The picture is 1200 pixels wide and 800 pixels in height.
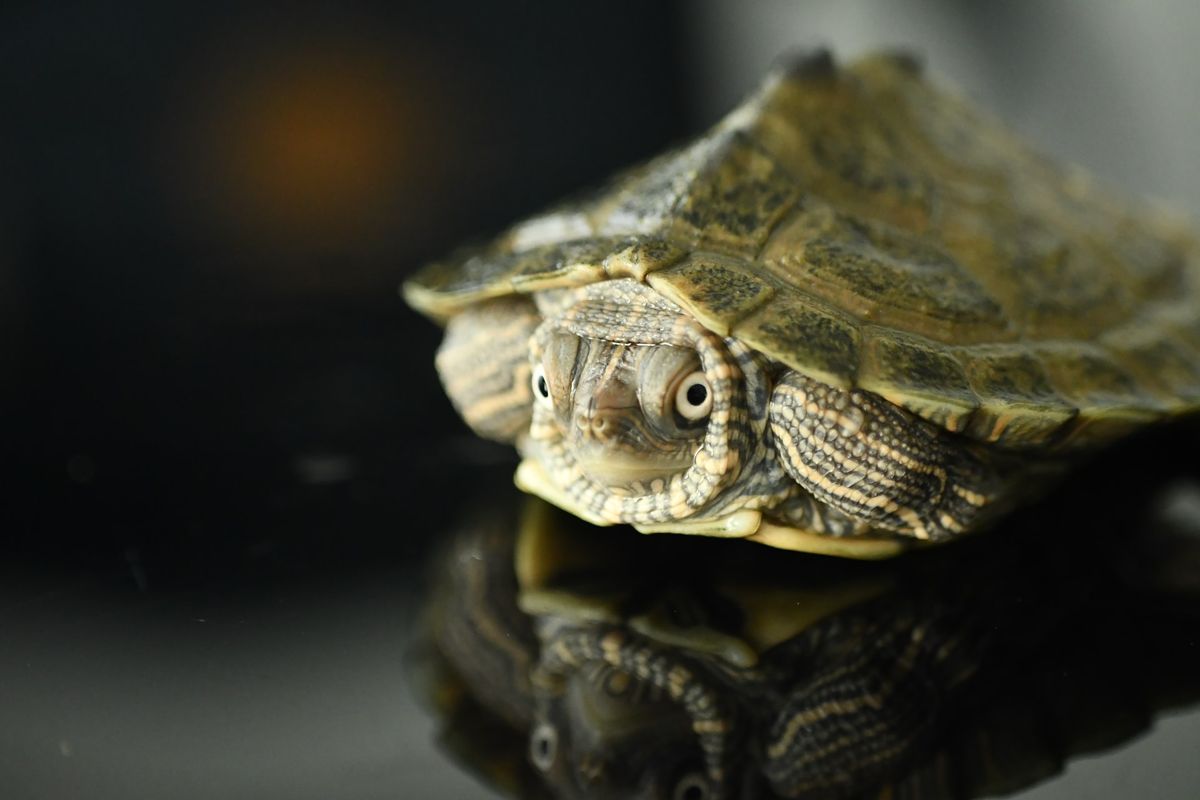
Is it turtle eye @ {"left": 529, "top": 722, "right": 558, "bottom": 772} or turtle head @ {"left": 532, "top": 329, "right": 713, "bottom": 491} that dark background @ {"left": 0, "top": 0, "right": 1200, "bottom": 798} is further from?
turtle head @ {"left": 532, "top": 329, "right": 713, "bottom": 491}

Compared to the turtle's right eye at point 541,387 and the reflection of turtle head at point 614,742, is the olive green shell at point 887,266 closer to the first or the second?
the turtle's right eye at point 541,387

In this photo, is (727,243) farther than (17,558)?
No

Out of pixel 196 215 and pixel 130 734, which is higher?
pixel 196 215

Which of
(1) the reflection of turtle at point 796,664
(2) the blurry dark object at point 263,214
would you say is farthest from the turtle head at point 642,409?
(2) the blurry dark object at point 263,214

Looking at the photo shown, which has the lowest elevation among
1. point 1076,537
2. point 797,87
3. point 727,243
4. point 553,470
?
point 1076,537

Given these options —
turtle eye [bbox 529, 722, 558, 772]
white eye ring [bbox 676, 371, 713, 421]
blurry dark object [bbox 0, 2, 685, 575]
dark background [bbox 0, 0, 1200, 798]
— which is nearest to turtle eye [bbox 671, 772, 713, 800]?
turtle eye [bbox 529, 722, 558, 772]

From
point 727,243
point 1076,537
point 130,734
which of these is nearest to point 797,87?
point 727,243

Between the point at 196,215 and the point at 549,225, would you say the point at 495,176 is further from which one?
the point at 549,225
